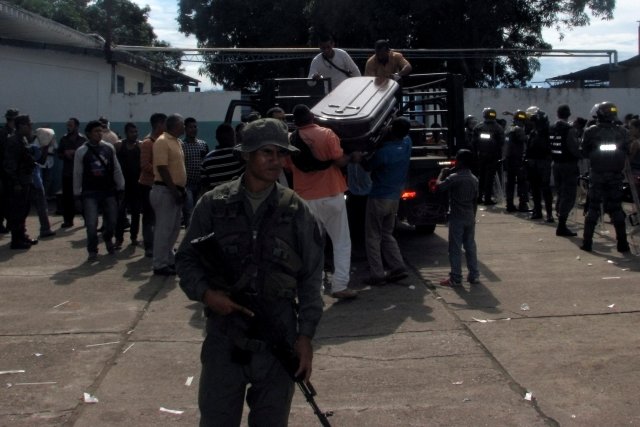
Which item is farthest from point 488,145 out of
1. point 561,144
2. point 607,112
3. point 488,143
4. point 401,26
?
point 401,26

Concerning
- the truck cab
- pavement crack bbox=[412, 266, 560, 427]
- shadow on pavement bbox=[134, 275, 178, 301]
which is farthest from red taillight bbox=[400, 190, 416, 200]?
shadow on pavement bbox=[134, 275, 178, 301]

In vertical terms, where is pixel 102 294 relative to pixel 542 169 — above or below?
below

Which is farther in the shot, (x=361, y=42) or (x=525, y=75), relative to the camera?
(x=525, y=75)

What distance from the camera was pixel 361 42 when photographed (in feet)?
86.0

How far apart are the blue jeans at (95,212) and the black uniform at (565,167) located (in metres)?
5.87

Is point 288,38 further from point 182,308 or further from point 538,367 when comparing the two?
point 538,367

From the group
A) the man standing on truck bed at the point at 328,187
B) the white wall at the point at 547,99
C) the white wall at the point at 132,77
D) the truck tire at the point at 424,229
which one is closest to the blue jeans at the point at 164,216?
the man standing on truck bed at the point at 328,187

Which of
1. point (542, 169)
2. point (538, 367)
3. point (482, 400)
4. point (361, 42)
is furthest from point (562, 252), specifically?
point (361, 42)

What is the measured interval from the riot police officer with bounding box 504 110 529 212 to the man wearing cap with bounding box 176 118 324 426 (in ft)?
36.8

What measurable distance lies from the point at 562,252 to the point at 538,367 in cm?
459

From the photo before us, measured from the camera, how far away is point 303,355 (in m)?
3.33

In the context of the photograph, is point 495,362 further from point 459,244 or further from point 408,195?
point 408,195

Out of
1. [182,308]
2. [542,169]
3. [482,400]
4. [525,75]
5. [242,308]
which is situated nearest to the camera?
[242,308]

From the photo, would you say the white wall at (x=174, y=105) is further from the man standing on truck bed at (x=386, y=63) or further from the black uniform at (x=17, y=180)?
the man standing on truck bed at (x=386, y=63)
